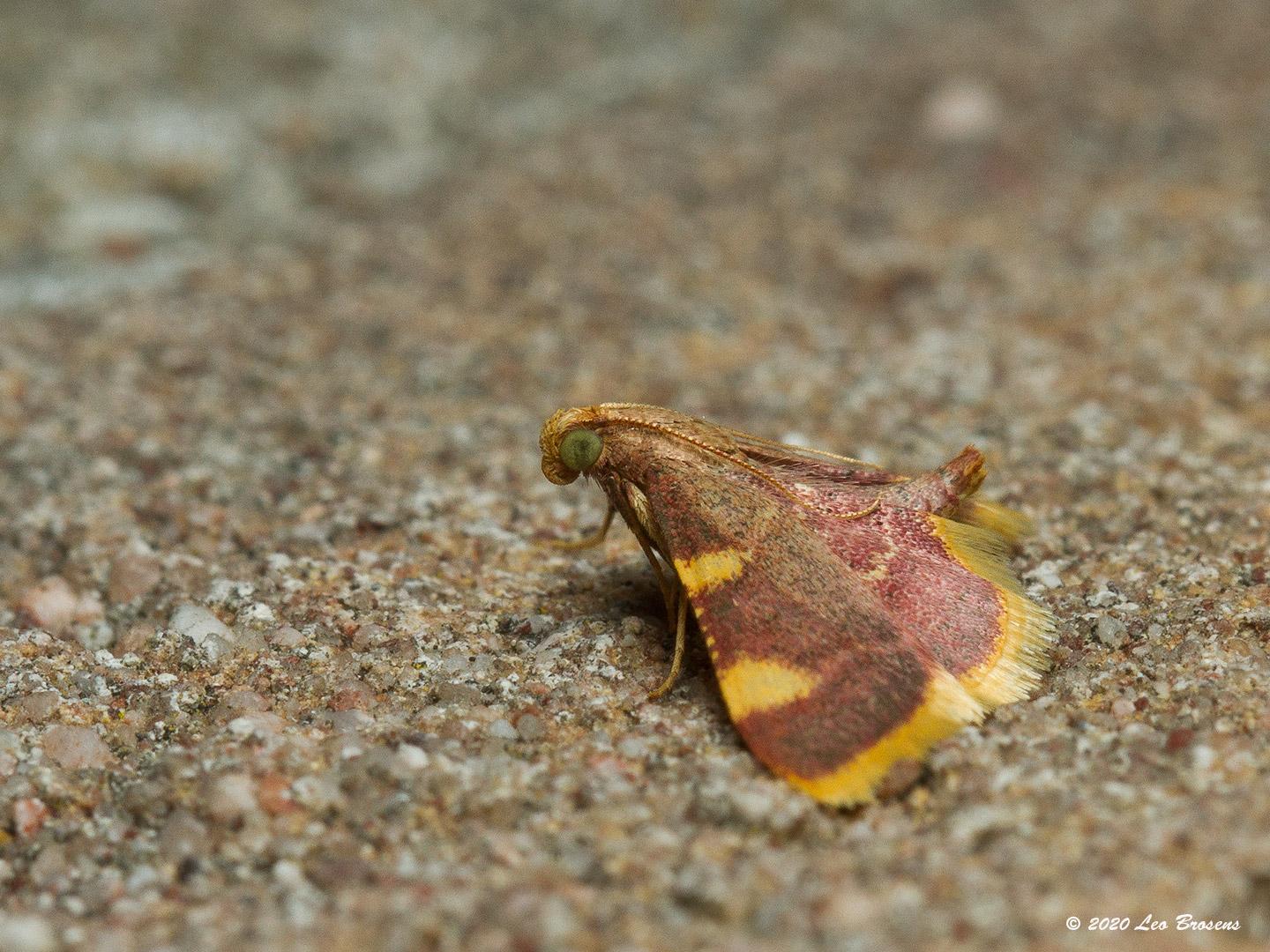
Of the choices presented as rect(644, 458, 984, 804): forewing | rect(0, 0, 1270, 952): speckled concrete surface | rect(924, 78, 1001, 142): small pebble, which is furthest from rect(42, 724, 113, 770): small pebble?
rect(924, 78, 1001, 142): small pebble

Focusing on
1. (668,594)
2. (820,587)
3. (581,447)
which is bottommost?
(668,594)

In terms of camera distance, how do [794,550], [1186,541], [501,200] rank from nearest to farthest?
[794,550]
[1186,541]
[501,200]

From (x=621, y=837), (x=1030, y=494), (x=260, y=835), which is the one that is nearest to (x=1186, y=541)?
(x=1030, y=494)

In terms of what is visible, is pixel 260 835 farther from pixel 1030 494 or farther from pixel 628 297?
pixel 628 297

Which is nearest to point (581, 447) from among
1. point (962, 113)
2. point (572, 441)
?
point (572, 441)

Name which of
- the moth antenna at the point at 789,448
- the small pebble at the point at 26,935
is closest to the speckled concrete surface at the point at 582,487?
the small pebble at the point at 26,935

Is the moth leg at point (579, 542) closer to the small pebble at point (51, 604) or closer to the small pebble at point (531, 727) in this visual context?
the small pebble at point (531, 727)

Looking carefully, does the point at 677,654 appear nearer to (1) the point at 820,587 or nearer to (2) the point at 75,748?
(1) the point at 820,587
